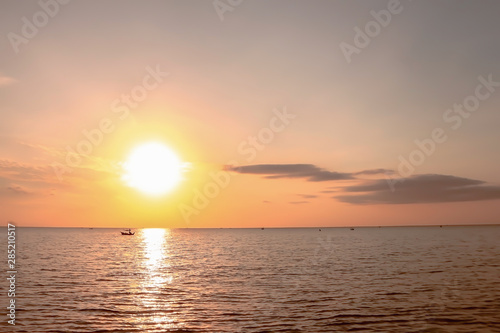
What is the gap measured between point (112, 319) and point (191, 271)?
32643mm

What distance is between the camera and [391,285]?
45.9 meters

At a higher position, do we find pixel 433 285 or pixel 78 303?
pixel 78 303

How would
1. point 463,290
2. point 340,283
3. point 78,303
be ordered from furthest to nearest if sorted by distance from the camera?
point 340,283 → point 463,290 → point 78,303

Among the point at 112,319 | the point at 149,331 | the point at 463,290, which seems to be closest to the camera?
the point at 149,331

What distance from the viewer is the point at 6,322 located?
30.0 metres

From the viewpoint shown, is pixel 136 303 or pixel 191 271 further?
pixel 191 271

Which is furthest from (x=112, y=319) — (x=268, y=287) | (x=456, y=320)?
(x=456, y=320)

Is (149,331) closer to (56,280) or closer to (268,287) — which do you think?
(268,287)

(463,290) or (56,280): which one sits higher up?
(56,280)

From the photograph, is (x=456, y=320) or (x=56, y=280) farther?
(x=56, y=280)

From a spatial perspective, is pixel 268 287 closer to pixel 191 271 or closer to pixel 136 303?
pixel 136 303

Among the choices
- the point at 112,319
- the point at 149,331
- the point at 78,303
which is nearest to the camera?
the point at 149,331

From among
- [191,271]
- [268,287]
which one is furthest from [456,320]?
[191,271]

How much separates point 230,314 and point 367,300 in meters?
13.7
